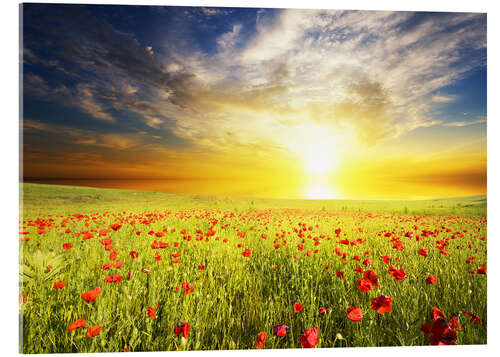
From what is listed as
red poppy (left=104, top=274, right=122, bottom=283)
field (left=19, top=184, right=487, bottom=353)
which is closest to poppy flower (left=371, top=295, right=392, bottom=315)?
field (left=19, top=184, right=487, bottom=353)

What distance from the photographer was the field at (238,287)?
6.44ft

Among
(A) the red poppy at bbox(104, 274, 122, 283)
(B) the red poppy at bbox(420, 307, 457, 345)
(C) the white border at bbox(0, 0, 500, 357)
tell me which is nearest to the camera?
(B) the red poppy at bbox(420, 307, 457, 345)

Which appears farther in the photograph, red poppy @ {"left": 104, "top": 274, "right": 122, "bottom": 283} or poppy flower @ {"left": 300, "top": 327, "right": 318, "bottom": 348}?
red poppy @ {"left": 104, "top": 274, "right": 122, "bottom": 283}

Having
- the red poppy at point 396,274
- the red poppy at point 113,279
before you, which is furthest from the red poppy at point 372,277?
the red poppy at point 113,279

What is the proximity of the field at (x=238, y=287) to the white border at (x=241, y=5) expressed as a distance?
0.11 meters

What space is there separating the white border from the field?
107mm

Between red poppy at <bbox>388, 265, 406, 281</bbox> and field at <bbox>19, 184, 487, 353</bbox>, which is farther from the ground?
red poppy at <bbox>388, 265, 406, 281</bbox>

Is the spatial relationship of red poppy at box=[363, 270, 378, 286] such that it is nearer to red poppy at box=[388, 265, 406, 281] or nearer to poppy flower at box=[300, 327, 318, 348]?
red poppy at box=[388, 265, 406, 281]

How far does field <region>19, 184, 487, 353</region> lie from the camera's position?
1.96 m

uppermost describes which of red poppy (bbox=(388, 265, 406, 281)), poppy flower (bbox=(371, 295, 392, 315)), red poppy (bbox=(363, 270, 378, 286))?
red poppy (bbox=(388, 265, 406, 281))

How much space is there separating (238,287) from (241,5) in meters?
3.50

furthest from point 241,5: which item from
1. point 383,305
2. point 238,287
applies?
point 383,305

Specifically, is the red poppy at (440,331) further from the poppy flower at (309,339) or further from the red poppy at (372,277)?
the poppy flower at (309,339)

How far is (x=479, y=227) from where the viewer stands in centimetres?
319
